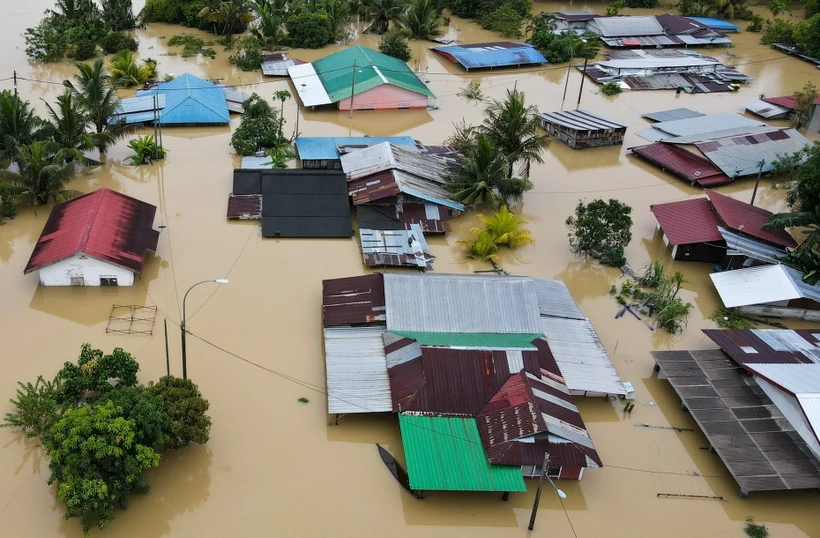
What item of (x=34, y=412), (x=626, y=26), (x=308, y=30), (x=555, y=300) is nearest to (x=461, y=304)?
(x=555, y=300)

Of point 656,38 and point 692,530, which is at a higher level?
point 656,38

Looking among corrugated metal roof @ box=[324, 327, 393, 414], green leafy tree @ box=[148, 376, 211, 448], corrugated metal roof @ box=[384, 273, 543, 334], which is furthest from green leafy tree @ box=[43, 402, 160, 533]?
corrugated metal roof @ box=[384, 273, 543, 334]

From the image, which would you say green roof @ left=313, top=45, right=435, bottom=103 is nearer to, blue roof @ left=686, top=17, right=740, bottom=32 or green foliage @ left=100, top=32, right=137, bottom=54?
green foliage @ left=100, top=32, right=137, bottom=54

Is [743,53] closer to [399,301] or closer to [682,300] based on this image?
[682,300]

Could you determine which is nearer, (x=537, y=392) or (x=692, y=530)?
(x=692, y=530)

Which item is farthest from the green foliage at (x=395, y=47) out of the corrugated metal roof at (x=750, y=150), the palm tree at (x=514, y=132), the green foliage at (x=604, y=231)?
the green foliage at (x=604, y=231)

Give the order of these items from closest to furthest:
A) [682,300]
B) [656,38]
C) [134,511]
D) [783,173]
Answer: [134,511]
[682,300]
[783,173]
[656,38]

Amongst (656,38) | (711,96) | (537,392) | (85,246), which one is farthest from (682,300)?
(656,38)
